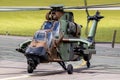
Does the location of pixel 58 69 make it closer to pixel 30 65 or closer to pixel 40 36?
pixel 30 65

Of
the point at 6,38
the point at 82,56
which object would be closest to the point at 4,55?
the point at 82,56

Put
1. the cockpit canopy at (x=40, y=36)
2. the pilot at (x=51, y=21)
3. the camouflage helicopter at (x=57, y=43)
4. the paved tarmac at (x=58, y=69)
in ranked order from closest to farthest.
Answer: the camouflage helicopter at (x=57, y=43), the paved tarmac at (x=58, y=69), the cockpit canopy at (x=40, y=36), the pilot at (x=51, y=21)

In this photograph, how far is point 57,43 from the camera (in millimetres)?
19297

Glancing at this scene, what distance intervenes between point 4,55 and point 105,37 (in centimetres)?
1650

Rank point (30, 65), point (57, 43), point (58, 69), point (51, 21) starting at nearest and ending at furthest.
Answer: point (30, 65)
point (57, 43)
point (51, 21)
point (58, 69)

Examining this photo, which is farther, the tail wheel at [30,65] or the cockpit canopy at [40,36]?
the cockpit canopy at [40,36]

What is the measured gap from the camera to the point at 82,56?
21.0 meters

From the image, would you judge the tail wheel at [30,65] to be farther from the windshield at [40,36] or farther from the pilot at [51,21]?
the pilot at [51,21]

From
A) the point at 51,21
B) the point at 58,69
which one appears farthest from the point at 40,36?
the point at 58,69

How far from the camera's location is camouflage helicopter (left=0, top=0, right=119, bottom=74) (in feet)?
60.5

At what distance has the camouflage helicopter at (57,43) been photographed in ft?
60.5

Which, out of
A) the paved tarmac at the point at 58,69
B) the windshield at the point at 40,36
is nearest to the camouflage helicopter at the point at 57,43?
the windshield at the point at 40,36

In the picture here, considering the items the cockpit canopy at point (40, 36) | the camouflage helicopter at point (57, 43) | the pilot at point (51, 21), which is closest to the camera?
the camouflage helicopter at point (57, 43)

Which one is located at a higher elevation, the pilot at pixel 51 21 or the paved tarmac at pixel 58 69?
the pilot at pixel 51 21
